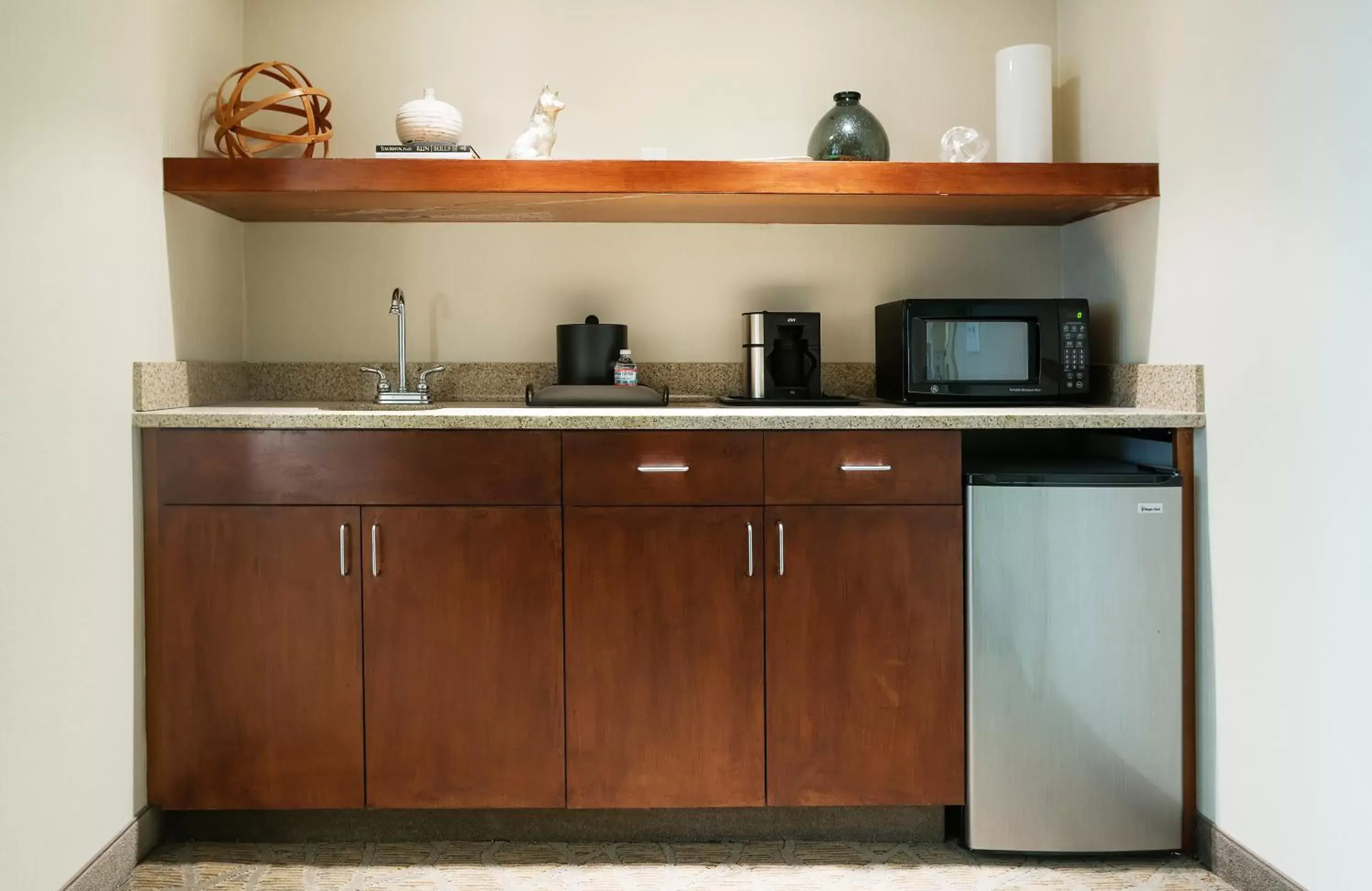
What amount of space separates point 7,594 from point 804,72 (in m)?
2.25

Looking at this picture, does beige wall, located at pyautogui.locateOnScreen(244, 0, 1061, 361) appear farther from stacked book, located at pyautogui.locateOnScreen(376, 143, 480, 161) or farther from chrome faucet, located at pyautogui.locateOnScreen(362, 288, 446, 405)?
stacked book, located at pyautogui.locateOnScreen(376, 143, 480, 161)

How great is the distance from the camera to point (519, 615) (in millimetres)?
2186

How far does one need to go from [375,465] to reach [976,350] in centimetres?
144

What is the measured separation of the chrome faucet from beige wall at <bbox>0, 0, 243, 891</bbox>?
18.5 inches

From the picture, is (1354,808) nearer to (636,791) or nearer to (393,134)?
(636,791)

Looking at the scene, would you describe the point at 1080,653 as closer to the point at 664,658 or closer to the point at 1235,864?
the point at 1235,864

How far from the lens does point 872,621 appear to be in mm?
2199

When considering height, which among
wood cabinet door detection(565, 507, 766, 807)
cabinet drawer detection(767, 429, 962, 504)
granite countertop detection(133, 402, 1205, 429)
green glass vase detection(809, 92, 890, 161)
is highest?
green glass vase detection(809, 92, 890, 161)

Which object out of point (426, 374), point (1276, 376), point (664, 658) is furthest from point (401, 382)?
point (1276, 376)

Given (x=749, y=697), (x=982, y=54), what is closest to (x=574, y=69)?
(x=982, y=54)

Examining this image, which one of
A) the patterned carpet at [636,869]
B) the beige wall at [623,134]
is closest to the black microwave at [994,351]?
the beige wall at [623,134]

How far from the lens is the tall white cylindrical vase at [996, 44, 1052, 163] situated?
2588 millimetres

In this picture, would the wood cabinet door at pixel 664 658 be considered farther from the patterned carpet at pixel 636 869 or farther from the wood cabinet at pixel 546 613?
the patterned carpet at pixel 636 869

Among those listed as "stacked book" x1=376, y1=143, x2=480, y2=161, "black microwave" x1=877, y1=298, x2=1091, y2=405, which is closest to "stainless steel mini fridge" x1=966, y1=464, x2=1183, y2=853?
"black microwave" x1=877, y1=298, x2=1091, y2=405
